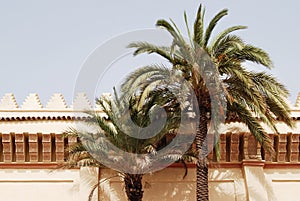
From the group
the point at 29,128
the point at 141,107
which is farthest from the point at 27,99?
the point at 141,107

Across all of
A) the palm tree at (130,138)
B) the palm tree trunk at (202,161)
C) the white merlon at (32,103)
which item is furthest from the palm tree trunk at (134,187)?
the white merlon at (32,103)

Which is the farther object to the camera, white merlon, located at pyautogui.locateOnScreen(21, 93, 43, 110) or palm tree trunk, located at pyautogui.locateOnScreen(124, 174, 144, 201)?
white merlon, located at pyautogui.locateOnScreen(21, 93, 43, 110)

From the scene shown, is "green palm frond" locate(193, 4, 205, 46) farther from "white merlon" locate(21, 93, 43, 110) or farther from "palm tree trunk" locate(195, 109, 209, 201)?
"white merlon" locate(21, 93, 43, 110)

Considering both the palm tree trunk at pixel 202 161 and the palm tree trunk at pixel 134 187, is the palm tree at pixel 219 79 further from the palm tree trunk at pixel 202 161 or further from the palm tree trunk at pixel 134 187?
the palm tree trunk at pixel 134 187

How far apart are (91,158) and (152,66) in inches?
101

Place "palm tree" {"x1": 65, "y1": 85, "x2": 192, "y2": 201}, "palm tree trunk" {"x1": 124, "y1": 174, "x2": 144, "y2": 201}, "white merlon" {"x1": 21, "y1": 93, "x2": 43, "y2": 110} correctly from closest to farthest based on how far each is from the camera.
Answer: "palm tree" {"x1": 65, "y1": 85, "x2": 192, "y2": 201} < "palm tree trunk" {"x1": 124, "y1": 174, "x2": 144, "y2": 201} < "white merlon" {"x1": 21, "y1": 93, "x2": 43, "y2": 110}

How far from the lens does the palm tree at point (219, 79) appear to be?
12680 mm

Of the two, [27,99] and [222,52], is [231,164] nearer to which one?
[222,52]

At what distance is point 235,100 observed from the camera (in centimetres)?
1286

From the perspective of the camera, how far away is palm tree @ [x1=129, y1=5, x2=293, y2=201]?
41.6 feet

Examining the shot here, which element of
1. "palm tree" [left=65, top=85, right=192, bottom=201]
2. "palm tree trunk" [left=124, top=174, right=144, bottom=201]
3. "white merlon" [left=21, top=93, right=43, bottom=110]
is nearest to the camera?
"palm tree" [left=65, top=85, right=192, bottom=201]

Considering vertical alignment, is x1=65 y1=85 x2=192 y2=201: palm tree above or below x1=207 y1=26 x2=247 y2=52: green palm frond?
below

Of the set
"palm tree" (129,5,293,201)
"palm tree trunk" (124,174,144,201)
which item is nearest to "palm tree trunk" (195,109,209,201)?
"palm tree" (129,5,293,201)

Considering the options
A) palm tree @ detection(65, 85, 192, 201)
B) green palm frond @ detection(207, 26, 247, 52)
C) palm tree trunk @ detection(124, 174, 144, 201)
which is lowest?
palm tree trunk @ detection(124, 174, 144, 201)
